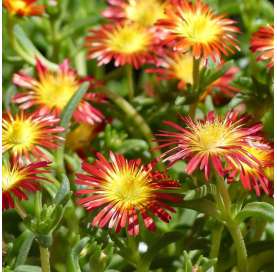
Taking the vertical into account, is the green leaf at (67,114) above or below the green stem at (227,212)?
above

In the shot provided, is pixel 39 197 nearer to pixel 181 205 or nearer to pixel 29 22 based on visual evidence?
pixel 181 205

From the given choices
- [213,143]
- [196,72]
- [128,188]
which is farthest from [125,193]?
[196,72]

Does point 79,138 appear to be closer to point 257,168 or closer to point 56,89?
point 56,89

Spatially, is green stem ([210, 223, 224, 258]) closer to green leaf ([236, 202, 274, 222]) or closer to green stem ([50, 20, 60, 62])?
green leaf ([236, 202, 274, 222])

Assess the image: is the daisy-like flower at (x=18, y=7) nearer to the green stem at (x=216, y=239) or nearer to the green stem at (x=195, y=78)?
the green stem at (x=195, y=78)

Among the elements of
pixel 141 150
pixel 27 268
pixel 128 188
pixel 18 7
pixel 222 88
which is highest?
pixel 18 7

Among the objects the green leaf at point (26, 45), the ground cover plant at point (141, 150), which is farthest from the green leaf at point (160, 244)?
the green leaf at point (26, 45)

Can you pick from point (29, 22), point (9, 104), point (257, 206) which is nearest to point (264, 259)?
point (257, 206)

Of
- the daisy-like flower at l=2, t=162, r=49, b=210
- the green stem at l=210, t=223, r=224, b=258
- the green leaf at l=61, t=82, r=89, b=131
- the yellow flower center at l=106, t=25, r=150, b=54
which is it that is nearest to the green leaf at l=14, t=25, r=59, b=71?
the yellow flower center at l=106, t=25, r=150, b=54
